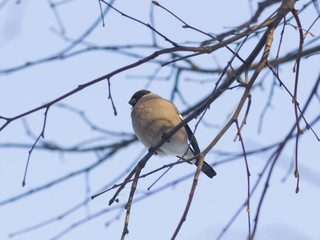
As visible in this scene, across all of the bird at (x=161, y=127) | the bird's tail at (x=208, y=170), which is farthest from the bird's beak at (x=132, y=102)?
the bird's tail at (x=208, y=170)

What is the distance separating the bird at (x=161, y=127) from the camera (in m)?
4.37

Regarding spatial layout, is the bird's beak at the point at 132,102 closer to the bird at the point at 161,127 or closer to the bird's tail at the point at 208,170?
the bird at the point at 161,127

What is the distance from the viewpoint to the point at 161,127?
172 inches

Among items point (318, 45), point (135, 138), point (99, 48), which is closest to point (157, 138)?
point (135, 138)

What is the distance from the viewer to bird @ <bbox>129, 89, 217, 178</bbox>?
4371mm

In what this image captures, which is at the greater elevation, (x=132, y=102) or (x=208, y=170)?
(x=132, y=102)

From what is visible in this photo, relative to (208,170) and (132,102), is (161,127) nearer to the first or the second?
(208,170)

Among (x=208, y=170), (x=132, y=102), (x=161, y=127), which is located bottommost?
(x=208, y=170)

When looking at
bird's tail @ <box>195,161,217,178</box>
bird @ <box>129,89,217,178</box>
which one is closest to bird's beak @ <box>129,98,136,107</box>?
bird @ <box>129,89,217,178</box>

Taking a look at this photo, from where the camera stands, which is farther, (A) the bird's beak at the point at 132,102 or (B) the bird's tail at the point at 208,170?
(A) the bird's beak at the point at 132,102

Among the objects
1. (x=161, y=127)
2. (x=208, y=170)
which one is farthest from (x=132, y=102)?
(x=208, y=170)

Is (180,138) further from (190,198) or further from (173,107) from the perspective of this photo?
(190,198)

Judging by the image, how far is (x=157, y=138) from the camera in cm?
437

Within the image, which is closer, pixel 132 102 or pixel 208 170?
pixel 208 170
